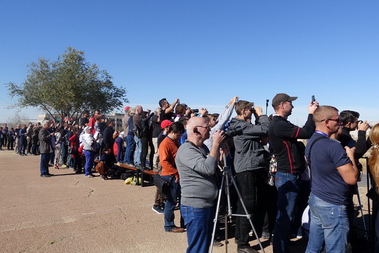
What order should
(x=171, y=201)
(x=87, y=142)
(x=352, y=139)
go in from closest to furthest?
(x=352, y=139), (x=171, y=201), (x=87, y=142)

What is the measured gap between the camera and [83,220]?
5.75 metres

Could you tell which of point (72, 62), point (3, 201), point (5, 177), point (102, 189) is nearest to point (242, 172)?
point (102, 189)

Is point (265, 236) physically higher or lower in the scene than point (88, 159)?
lower

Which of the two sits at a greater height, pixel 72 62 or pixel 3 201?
pixel 72 62

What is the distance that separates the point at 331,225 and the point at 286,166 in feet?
3.38

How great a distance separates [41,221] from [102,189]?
2.85m

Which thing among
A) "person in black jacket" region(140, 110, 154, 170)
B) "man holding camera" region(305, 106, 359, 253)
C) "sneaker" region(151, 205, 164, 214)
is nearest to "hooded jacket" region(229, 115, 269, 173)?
"man holding camera" region(305, 106, 359, 253)

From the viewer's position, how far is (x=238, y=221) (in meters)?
4.50

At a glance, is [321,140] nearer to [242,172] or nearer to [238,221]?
[242,172]

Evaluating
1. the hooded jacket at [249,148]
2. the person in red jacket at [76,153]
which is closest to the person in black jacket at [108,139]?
the person in red jacket at [76,153]

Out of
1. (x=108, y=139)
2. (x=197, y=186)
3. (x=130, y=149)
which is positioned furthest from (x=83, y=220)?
(x=108, y=139)

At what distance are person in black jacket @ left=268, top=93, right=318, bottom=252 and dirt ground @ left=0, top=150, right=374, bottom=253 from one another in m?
0.87

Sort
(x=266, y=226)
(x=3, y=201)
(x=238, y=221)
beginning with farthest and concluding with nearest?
(x=3, y=201), (x=266, y=226), (x=238, y=221)

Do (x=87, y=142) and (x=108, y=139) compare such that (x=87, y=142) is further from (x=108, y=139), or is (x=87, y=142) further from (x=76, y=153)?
(x=76, y=153)
